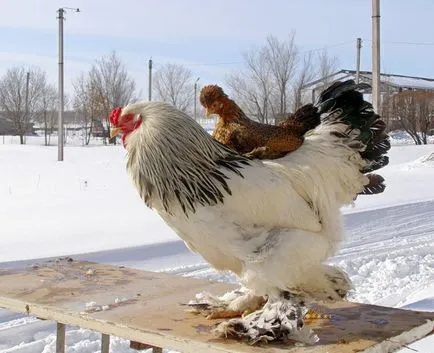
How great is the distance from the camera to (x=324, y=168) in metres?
3.15

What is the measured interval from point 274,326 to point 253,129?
106cm

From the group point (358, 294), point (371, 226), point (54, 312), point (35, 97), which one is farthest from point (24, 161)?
point (35, 97)

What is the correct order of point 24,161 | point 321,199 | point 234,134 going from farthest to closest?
point 24,161, point 234,134, point 321,199

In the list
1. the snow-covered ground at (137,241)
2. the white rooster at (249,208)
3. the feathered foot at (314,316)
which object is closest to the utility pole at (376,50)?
the snow-covered ground at (137,241)

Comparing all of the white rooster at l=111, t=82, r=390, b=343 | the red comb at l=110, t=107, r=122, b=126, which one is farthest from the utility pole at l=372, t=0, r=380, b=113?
the red comb at l=110, t=107, r=122, b=126

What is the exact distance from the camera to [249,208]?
2.88m

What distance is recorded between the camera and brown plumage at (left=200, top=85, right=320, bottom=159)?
3172 mm

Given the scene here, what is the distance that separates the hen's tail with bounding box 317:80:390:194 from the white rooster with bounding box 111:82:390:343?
180mm

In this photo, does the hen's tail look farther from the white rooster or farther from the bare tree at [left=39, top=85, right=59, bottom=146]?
the bare tree at [left=39, top=85, right=59, bottom=146]

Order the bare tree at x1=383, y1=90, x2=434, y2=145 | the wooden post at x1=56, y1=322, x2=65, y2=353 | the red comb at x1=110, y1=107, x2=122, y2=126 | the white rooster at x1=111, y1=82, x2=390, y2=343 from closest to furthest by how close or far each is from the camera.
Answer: the white rooster at x1=111, y1=82, x2=390, y2=343 < the red comb at x1=110, y1=107, x2=122, y2=126 < the wooden post at x1=56, y1=322, x2=65, y2=353 < the bare tree at x1=383, y1=90, x2=434, y2=145

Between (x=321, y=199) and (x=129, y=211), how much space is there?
6.59 m

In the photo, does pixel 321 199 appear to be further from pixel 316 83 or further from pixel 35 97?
pixel 35 97

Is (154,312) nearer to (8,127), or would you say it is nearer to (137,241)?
(137,241)

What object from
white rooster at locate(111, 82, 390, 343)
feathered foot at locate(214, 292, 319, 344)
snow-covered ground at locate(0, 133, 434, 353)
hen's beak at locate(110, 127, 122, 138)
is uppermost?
hen's beak at locate(110, 127, 122, 138)
